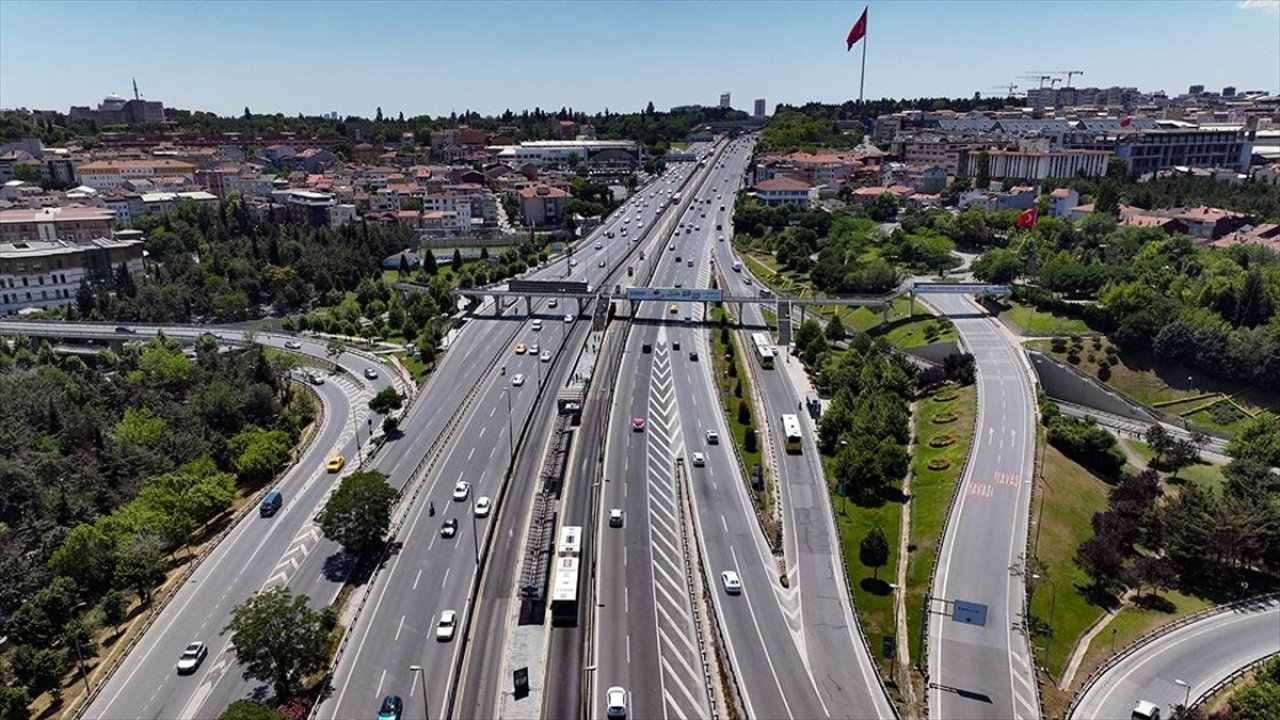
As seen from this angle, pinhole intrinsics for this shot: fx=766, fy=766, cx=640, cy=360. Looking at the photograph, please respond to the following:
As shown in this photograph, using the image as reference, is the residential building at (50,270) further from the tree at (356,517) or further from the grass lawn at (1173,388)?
the grass lawn at (1173,388)

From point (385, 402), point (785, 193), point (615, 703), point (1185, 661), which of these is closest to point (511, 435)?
point (385, 402)

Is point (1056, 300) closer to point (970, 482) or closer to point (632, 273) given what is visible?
point (970, 482)

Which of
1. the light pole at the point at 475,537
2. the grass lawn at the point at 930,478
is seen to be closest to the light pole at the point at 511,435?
the light pole at the point at 475,537

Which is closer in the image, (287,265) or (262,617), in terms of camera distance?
(262,617)

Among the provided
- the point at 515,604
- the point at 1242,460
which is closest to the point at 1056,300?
the point at 1242,460

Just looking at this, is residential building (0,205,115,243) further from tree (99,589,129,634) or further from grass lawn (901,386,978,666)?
grass lawn (901,386,978,666)

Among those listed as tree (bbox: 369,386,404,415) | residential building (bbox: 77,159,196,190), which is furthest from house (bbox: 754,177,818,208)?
residential building (bbox: 77,159,196,190)

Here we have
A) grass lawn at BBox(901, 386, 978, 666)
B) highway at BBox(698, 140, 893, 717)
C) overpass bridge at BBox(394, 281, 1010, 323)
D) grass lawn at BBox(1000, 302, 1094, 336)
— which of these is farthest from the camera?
overpass bridge at BBox(394, 281, 1010, 323)
